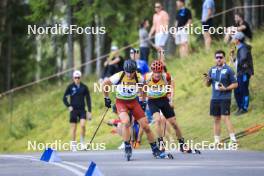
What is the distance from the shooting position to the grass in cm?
2427

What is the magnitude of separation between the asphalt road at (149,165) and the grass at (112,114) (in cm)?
241

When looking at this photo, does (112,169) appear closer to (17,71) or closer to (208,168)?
(208,168)

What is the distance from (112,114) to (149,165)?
1437 cm

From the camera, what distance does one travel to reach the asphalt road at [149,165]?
49.5 feet

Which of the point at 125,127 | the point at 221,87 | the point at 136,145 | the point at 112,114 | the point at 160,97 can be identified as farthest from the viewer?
the point at 112,114

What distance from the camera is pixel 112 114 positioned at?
31.0 metres

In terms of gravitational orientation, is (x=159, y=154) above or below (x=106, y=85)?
below

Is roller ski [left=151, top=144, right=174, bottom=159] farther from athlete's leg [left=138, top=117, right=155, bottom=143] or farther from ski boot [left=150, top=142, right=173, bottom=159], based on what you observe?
athlete's leg [left=138, top=117, right=155, bottom=143]

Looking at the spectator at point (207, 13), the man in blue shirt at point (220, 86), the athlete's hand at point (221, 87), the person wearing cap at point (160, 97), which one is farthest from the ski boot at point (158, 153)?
the spectator at point (207, 13)

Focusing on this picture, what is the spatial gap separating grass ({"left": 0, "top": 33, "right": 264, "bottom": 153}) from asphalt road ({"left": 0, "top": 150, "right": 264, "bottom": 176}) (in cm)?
241

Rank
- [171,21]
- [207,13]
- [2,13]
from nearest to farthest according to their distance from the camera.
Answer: [207,13]
[171,21]
[2,13]

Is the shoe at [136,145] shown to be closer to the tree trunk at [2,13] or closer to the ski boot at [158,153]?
the ski boot at [158,153]

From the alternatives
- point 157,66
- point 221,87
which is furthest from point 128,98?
point 221,87

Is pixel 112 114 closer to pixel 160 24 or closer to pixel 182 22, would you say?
pixel 160 24
